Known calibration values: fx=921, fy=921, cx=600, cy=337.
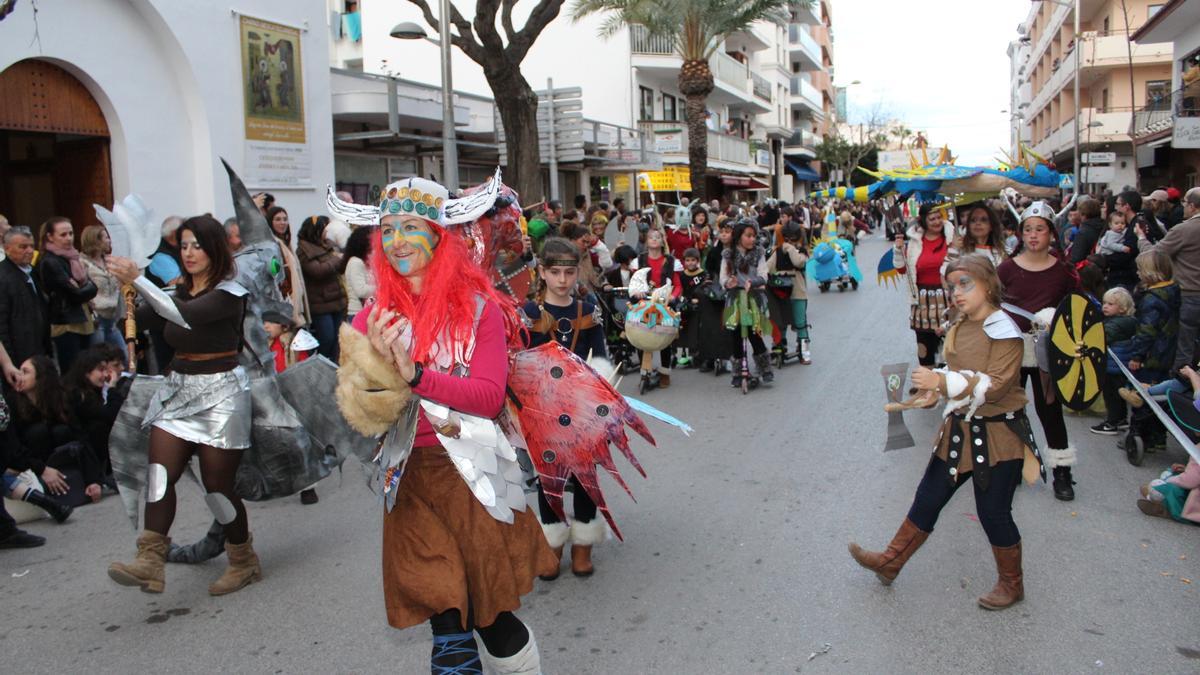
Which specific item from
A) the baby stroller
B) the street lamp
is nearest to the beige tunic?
the baby stroller

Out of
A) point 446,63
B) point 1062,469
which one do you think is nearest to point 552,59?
point 446,63

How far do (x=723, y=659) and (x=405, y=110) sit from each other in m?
15.2

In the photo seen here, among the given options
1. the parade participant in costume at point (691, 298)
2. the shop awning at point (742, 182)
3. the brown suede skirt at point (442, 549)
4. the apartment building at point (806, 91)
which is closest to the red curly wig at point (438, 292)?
the brown suede skirt at point (442, 549)

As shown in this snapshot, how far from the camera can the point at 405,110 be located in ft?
56.5

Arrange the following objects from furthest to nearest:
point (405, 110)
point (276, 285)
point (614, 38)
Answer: point (614, 38), point (405, 110), point (276, 285)

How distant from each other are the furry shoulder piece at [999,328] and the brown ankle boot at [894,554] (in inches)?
36.4

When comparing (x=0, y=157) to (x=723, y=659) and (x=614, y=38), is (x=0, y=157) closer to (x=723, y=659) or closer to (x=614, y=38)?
(x=723, y=659)

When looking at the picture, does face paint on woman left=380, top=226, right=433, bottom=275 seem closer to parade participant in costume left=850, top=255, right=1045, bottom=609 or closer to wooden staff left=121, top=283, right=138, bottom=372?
parade participant in costume left=850, top=255, right=1045, bottom=609

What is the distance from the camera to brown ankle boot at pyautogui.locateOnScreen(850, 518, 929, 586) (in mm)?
4184

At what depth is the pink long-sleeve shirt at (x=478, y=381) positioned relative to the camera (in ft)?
8.63

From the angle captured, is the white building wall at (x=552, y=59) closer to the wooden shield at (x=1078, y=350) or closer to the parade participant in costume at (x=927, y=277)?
the parade participant in costume at (x=927, y=277)

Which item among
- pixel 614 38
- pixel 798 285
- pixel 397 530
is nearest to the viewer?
pixel 397 530

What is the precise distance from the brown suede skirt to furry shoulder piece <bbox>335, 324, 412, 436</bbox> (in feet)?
0.59

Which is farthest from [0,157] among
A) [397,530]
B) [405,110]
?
[397,530]
